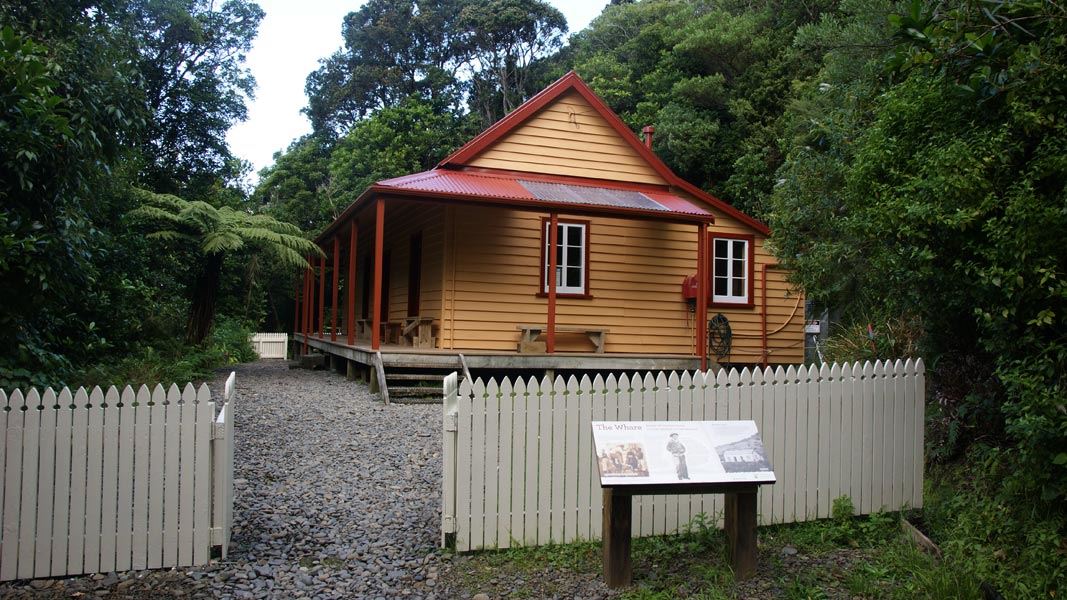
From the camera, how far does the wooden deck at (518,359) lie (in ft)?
38.4

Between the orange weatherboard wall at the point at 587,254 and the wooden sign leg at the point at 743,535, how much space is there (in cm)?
789

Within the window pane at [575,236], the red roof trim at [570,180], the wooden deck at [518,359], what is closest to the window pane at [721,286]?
the red roof trim at [570,180]

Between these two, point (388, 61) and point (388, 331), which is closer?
point (388, 331)

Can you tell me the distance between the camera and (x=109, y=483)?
4508 millimetres

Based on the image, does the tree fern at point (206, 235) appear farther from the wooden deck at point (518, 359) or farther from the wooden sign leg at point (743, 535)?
the wooden sign leg at point (743, 535)

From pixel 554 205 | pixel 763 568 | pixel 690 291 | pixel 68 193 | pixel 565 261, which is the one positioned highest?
pixel 554 205

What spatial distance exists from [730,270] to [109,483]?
13133 mm

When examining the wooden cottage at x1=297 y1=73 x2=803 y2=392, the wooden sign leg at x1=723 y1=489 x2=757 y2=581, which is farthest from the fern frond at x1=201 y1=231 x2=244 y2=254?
the wooden sign leg at x1=723 y1=489 x2=757 y2=581

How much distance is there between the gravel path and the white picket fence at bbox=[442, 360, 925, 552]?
23.1 inches

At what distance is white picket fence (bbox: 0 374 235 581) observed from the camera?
4387 mm

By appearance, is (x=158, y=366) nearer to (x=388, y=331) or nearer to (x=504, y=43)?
(x=388, y=331)

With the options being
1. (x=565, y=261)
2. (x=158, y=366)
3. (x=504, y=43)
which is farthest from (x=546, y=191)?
(x=504, y=43)

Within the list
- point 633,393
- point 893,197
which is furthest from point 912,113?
point 633,393

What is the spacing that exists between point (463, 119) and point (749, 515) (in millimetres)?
34198
